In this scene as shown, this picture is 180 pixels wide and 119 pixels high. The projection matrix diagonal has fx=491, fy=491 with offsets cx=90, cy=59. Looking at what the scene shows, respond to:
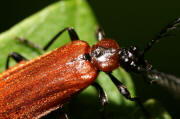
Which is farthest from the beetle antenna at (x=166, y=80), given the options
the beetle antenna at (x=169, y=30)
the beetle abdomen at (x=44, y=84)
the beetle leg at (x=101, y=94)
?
the beetle abdomen at (x=44, y=84)

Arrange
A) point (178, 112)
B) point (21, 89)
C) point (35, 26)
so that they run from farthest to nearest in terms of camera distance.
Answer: point (178, 112), point (35, 26), point (21, 89)

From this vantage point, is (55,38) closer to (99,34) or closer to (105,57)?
(99,34)

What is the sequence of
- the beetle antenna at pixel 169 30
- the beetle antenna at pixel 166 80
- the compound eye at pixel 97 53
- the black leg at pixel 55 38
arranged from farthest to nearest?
the black leg at pixel 55 38 < the compound eye at pixel 97 53 < the beetle antenna at pixel 169 30 < the beetle antenna at pixel 166 80

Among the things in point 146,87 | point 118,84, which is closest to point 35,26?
point 118,84

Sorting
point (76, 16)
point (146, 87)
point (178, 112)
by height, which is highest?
point (76, 16)

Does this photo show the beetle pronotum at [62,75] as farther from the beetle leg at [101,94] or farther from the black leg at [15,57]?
the black leg at [15,57]

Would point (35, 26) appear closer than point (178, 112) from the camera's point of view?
Yes

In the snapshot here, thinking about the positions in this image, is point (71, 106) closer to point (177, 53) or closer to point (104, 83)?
point (104, 83)

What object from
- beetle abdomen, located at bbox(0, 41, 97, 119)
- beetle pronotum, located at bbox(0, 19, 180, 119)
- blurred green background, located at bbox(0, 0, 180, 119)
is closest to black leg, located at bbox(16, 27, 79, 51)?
beetle pronotum, located at bbox(0, 19, 180, 119)

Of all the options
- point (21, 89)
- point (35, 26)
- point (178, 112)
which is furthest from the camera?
point (178, 112)
